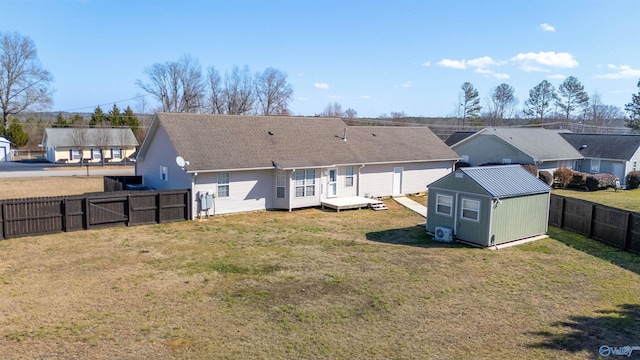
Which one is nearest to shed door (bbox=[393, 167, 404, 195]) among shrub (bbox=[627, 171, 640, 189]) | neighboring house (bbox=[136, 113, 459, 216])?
neighboring house (bbox=[136, 113, 459, 216])

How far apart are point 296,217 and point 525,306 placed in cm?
1233

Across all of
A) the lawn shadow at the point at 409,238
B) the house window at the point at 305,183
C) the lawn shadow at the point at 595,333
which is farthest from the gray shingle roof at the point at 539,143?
the lawn shadow at the point at 595,333

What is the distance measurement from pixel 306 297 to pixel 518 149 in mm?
29529

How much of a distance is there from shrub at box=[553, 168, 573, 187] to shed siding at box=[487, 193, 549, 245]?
1923cm

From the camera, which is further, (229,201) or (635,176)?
(635,176)

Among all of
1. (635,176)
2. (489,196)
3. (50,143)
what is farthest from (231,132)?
(50,143)

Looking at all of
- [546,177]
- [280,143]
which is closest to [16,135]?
[280,143]

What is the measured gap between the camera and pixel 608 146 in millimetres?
38562

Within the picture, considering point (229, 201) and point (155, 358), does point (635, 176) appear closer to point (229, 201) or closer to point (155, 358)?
point (229, 201)

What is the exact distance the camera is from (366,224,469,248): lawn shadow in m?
16.6

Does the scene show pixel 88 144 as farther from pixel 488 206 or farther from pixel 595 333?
pixel 595 333

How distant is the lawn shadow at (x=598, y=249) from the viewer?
14414mm

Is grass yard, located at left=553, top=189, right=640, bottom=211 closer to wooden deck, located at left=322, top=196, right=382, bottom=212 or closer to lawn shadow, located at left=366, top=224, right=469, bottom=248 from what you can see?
lawn shadow, located at left=366, top=224, right=469, bottom=248

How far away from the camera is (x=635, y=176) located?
35.1m
